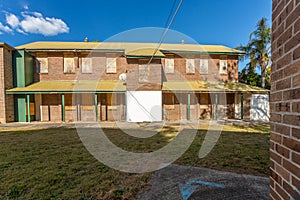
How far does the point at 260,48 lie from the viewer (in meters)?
16.4

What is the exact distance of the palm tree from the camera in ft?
53.2

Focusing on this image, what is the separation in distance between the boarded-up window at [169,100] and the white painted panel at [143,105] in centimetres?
123

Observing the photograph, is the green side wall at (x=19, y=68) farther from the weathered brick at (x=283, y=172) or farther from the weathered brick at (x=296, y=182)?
the weathered brick at (x=296, y=182)

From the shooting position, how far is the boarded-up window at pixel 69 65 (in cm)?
1368

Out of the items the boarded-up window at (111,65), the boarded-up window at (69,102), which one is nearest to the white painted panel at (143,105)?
the boarded-up window at (111,65)

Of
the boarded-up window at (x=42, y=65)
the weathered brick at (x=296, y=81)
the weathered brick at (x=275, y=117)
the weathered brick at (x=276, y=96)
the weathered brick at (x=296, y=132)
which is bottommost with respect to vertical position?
the weathered brick at (x=296, y=132)

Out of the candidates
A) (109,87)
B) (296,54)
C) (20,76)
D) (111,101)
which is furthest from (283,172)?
(20,76)

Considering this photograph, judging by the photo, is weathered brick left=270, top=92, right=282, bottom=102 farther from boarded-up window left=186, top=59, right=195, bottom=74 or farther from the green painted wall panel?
the green painted wall panel

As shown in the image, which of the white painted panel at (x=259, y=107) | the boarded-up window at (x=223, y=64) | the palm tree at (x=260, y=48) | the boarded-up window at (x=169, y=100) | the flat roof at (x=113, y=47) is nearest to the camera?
the white painted panel at (x=259, y=107)

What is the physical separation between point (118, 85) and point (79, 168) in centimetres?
955

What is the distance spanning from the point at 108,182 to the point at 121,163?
102 centimetres

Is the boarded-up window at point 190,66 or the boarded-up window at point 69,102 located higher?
the boarded-up window at point 190,66

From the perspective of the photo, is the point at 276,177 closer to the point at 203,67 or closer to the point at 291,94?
the point at 291,94

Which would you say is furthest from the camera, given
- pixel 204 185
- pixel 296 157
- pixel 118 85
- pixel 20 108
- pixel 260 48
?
pixel 260 48
